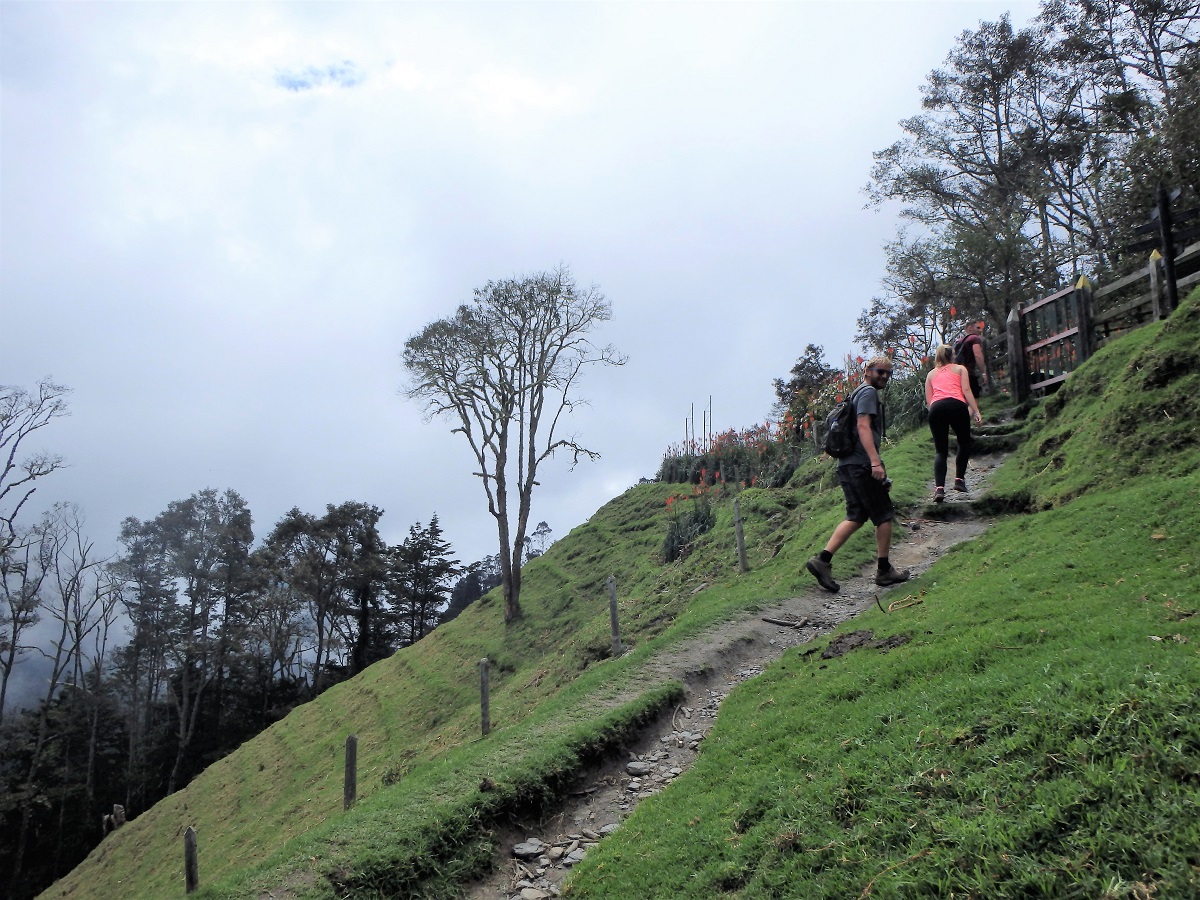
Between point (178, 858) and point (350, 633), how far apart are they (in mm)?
25536

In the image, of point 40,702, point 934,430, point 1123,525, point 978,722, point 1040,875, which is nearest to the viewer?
point 1040,875

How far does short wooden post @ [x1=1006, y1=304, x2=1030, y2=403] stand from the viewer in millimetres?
14898

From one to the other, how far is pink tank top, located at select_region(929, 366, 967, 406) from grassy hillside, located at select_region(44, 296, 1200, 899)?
152 cm

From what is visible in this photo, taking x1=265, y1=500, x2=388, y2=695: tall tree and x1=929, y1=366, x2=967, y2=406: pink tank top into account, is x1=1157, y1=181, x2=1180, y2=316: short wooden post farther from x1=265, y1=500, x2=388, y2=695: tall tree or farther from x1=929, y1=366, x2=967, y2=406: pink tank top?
x1=265, y1=500, x2=388, y2=695: tall tree

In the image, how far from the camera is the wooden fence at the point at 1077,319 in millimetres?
10680

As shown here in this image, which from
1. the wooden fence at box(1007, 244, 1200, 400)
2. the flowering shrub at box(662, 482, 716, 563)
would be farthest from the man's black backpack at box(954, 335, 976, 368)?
the flowering shrub at box(662, 482, 716, 563)

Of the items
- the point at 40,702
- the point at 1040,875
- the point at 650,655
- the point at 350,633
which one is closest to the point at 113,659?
the point at 40,702

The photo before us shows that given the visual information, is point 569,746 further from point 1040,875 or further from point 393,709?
point 393,709

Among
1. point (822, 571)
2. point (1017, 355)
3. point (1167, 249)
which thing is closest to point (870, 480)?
point (822, 571)

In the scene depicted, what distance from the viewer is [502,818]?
619cm

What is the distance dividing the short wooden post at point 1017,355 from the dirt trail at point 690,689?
399cm

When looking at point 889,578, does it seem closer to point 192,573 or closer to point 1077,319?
point 1077,319

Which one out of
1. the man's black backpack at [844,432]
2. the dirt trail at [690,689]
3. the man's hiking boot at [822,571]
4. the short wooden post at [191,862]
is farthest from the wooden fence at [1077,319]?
the short wooden post at [191,862]

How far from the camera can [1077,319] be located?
1295 cm
